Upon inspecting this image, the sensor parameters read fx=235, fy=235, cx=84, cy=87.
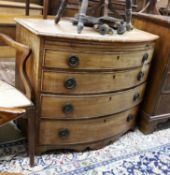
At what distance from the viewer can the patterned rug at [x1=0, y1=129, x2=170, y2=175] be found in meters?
1.44

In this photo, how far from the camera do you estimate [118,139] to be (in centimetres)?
183

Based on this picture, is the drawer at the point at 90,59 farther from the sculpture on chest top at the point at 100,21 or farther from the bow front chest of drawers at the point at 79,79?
the sculpture on chest top at the point at 100,21

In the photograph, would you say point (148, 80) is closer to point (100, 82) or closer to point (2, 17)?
point (100, 82)

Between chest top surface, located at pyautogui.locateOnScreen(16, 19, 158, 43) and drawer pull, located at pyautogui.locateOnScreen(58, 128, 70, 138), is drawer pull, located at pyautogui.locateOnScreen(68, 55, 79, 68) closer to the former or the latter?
chest top surface, located at pyautogui.locateOnScreen(16, 19, 158, 43)

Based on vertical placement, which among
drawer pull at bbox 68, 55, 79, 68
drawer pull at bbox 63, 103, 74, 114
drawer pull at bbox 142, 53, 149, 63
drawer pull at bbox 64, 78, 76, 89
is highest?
drawer pull at bbox 68, 55, 79, 68

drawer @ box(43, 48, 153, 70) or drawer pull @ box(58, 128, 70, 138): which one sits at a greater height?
drawer @ box(43, 48, 153, 70)

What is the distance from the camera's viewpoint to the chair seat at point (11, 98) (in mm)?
1218

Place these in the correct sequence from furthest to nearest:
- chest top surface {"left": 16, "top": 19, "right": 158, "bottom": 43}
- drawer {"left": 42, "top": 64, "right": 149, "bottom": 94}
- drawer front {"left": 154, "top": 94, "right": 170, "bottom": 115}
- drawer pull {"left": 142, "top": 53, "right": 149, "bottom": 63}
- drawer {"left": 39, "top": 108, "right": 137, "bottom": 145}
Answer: drawer front {"left": 154, "top": 94, "right": 170, "bottom": 115} → drawer pull {"left": 142, "top": 53, "right": 149, "bottom": 63} → drawer {"left": 39, "top": 108, "right": 137, "bottom": 145} → drawer {"left": 42, "top": 64, "right": 149, "bottom": 94} → chest top surface {"left": 16, "top": 19, "right": 158, "bottom": 43}

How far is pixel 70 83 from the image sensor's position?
132 centimetres

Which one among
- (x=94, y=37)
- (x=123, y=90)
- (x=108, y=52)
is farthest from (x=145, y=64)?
(x=94, y=37)

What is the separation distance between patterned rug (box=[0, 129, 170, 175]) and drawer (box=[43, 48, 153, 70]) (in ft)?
2.06

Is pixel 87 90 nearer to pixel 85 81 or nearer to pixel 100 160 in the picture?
pixel 85 81

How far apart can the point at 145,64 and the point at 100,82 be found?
43 centimetres

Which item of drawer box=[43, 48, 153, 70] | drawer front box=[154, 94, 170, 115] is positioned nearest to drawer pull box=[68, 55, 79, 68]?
drawer box=[43, 48, 153, 70]
